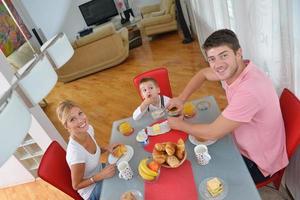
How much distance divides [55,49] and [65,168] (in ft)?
3.05

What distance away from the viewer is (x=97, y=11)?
7.16 metres

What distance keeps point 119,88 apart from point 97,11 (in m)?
3.72

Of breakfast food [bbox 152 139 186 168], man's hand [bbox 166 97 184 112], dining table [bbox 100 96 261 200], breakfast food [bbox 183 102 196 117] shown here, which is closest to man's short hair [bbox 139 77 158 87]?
man's hand [bbox 166 97 184 112]

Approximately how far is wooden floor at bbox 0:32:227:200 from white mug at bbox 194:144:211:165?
1788mm

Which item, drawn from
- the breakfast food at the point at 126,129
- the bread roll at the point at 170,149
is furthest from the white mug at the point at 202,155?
the breakfast food at the point at 126,129

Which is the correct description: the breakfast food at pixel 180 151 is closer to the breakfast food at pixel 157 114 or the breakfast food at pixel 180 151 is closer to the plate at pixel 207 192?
the plate at pixel 207 192

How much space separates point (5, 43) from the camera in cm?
323

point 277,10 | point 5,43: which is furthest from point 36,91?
point 5,43

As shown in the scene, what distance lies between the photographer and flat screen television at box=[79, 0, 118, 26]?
7.06 meters

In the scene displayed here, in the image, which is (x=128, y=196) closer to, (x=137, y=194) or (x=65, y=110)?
(x=137, y=194)

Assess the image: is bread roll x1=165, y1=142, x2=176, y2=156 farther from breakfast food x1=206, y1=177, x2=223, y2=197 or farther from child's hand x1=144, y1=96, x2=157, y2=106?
child's hand x1=144, y1=96, x2=157, y2=106

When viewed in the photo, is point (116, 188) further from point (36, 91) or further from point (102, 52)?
point (102, 52)

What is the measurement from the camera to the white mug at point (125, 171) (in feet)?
4.67

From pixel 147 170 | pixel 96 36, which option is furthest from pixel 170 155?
pixel 96 36
